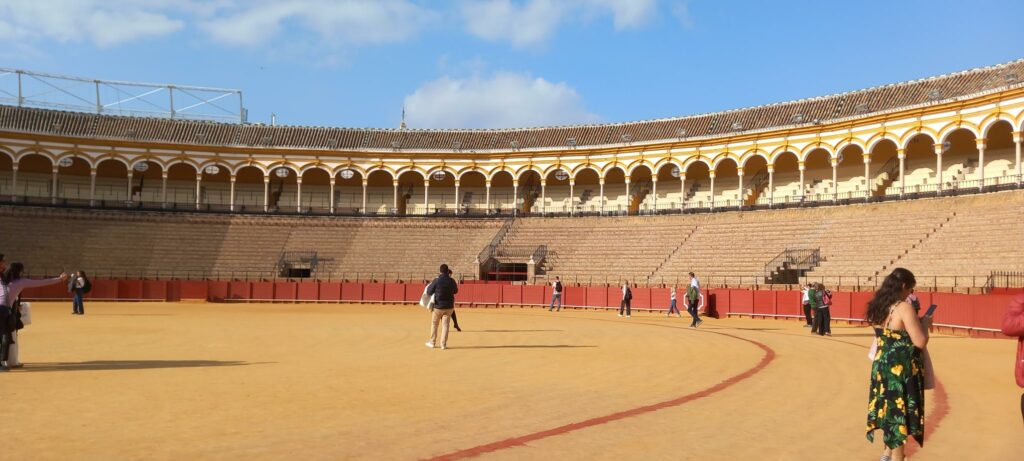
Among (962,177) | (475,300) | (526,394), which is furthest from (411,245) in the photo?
(526,394)

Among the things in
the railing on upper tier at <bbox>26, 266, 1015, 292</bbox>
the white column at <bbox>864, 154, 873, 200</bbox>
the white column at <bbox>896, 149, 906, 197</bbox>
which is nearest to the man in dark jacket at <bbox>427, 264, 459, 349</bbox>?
the railing on upper tier at <bbox>26, 266, 1015, 292</bbox>

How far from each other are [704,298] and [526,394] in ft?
78.4

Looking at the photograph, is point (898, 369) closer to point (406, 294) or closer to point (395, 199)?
point (406, 294)

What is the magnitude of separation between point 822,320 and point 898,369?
1653cm

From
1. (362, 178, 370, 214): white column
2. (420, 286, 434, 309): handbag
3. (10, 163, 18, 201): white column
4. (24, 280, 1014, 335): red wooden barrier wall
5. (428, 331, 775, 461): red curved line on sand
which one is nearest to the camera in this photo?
(428, 331, 775, 461): red curved line on sand

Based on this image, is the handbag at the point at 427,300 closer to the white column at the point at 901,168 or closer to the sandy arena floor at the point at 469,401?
the sandy arena floor at the point at 469,401

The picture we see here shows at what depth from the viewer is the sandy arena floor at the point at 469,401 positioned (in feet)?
22.0

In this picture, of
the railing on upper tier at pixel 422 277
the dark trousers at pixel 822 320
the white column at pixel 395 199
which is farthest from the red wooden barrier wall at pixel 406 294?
the white column at pixel 395 199

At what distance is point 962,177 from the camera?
127ft

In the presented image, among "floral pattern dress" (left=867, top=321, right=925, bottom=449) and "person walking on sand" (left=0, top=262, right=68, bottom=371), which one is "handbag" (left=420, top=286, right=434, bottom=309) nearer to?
"person walking on sand" (left=0, top=262, right=68, bottom=371)

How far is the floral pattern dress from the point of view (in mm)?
5781

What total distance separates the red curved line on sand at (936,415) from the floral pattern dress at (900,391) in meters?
1.03

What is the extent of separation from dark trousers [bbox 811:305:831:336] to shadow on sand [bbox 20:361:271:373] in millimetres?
15000

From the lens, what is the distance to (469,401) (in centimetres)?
909
